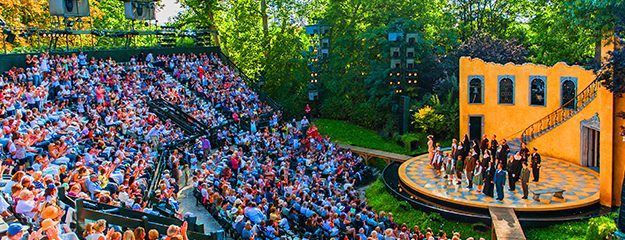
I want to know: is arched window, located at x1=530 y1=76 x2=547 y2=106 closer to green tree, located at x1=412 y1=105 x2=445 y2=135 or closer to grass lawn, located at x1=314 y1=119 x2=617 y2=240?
green tree, located at x1=412 y1=105 x2=445 y2=135

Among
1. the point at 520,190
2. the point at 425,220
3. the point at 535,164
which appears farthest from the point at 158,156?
the point at 535,164

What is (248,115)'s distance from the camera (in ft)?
95.4

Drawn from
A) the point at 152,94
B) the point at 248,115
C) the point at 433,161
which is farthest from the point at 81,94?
the point at 433,161

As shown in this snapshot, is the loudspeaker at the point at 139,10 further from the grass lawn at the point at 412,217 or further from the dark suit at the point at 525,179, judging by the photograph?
the dark suit at the point at 525,179

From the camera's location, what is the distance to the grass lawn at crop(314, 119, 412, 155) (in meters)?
30.5

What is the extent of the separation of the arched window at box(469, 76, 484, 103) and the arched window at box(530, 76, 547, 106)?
7.26ft

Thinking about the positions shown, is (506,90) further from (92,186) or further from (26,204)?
(26,204)

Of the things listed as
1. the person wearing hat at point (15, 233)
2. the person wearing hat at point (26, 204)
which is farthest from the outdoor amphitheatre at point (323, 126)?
the person wearing hat at point (15, 233)

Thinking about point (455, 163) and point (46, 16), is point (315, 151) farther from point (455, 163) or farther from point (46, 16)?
point (46, 16)

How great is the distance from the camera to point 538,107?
2656 centimetres

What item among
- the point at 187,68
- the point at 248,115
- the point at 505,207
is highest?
the point at 187,68

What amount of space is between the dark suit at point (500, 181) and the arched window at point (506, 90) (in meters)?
9.21

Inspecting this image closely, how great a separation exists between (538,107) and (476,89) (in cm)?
291

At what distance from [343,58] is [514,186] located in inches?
707
